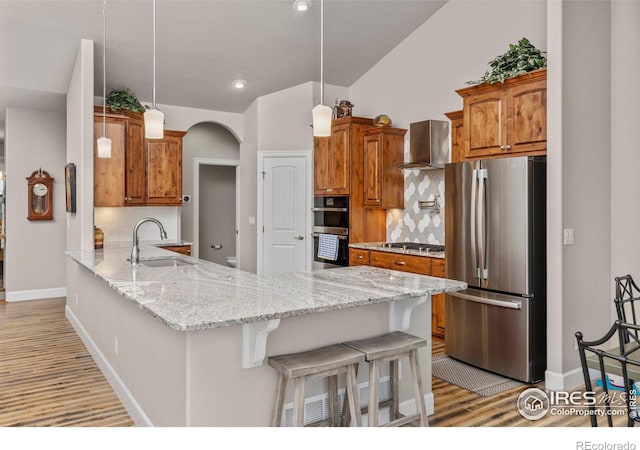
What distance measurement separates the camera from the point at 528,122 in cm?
338

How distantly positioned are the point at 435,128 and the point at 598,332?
7.83ft

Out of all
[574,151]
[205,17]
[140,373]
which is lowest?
[140,373]

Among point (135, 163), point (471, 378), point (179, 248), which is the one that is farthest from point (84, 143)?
point (471, 378)

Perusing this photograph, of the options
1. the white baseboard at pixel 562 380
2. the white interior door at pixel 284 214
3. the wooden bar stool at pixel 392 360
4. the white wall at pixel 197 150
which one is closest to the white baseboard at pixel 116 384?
the wooden bar stool at pixel 392 360

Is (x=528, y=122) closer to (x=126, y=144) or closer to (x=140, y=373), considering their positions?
(x=140, y=373)

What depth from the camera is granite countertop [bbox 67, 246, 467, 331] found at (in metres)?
1.88

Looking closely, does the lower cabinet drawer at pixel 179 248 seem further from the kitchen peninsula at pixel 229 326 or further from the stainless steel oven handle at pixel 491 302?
the stainless steel oven handle at pixel 491 302

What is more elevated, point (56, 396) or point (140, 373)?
point (140, 373)

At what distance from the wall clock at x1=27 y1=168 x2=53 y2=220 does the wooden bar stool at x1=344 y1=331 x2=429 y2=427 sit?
5.80m

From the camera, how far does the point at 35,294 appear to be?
650 centimetres

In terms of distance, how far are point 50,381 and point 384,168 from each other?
3.74 m
